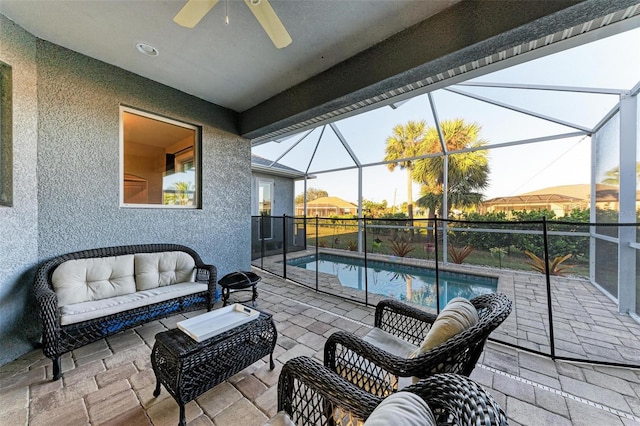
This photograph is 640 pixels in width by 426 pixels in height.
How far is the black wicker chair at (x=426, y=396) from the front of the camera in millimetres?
660

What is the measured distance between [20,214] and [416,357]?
3.80 metres

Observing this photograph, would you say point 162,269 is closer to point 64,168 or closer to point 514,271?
point 64,168

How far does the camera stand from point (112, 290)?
283cm

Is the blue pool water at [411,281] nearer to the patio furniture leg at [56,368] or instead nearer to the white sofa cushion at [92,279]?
the white sofa cushion at [92,279]

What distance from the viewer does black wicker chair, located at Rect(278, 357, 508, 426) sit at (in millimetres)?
660

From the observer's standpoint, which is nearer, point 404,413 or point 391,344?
point 404,413

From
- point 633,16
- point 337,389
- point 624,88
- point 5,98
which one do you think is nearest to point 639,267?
point 624,88

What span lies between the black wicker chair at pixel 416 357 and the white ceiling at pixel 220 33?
2.59m

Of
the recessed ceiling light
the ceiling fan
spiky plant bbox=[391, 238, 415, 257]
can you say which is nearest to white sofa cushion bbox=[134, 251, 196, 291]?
the recessed ceiling light

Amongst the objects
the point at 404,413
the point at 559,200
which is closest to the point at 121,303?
the point at 404,413

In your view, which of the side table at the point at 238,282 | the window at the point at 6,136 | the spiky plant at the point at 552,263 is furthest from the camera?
the spiky plant at the point at 552,263

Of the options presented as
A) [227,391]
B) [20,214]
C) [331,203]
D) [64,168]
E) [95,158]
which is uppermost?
[95,158]

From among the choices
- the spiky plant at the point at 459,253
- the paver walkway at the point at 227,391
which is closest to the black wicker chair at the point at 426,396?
the paver walkway at the point at 227,391

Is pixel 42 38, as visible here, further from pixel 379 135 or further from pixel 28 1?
pixel 379 135
